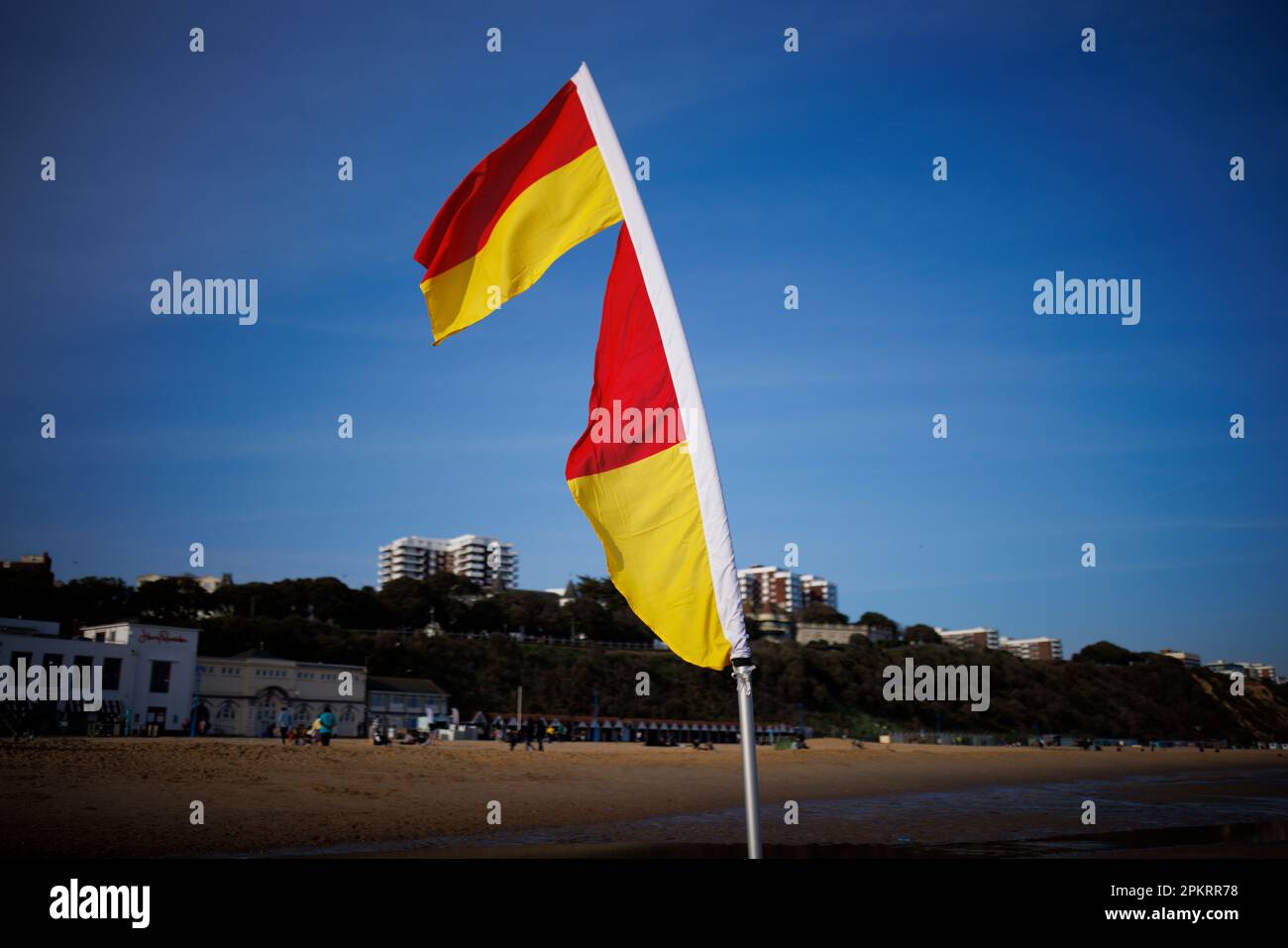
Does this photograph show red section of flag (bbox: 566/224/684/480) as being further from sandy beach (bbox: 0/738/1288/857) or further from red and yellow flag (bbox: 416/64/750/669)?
sandy beach (bbox: 0/738/1288/857)

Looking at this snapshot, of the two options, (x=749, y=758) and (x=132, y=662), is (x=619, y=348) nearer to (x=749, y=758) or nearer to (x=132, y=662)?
(x=749, y=758)

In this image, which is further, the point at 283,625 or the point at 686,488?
the point at 283,625

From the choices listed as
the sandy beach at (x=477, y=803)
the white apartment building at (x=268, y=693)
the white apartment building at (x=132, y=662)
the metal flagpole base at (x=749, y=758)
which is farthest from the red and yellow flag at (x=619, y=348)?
the white apartment building at (x=268, y=693)

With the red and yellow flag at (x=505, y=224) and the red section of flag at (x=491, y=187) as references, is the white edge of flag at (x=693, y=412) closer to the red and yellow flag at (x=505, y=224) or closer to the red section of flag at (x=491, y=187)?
the red and yellow flag at (x=505, y=224)

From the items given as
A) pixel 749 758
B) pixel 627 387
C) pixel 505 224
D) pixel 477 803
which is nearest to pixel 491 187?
pixel 505 224

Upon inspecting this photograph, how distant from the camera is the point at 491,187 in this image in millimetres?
5188

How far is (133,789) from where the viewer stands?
1769cm

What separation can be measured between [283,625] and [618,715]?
29116 mm

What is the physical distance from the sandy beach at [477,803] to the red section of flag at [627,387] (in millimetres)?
8994

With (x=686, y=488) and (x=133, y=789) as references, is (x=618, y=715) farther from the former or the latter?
(x=686, y=488)

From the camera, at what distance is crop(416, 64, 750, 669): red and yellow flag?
4172 millimetres

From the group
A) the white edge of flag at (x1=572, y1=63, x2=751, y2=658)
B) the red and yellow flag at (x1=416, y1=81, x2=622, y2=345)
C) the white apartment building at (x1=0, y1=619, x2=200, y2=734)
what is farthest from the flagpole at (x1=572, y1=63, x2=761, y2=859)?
the white apartment building at (x1=0, y1=619, x2=200, y2=734)

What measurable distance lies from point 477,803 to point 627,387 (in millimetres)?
16466
